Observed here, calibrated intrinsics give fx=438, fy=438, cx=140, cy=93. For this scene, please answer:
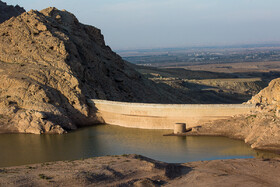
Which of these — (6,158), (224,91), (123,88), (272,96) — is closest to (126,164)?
(6,158)

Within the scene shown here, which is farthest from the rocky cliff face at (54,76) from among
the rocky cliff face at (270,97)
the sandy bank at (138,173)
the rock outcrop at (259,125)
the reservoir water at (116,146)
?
the rocky cliff face at (270,97)

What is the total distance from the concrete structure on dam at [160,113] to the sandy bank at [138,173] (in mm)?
10218

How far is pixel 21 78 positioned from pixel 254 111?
19.7 meters

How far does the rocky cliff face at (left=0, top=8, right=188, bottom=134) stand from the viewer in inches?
1425

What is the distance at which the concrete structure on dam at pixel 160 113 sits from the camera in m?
34.3

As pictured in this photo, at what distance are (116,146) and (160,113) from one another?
6.48 m

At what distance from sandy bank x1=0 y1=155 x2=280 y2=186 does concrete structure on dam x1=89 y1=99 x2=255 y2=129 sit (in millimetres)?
10218

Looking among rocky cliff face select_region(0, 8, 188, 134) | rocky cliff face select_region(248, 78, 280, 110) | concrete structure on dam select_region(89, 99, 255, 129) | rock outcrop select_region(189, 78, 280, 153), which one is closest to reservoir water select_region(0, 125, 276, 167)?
rock outcrop select_region(189, 78, 280, 153)

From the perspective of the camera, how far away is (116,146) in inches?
1228

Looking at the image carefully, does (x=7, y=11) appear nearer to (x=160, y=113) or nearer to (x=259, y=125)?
(x=160, y=113)

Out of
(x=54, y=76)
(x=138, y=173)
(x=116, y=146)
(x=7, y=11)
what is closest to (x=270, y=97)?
(x=116, y=146)

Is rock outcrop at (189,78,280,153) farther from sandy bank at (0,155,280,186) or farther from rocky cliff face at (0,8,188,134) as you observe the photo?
rocky cliff face at (0,8,188,134)

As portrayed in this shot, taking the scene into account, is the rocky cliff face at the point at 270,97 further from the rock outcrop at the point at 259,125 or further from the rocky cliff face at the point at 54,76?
the rocky cliff face at the point at 54,76

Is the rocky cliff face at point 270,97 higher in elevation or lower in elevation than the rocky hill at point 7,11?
lower
